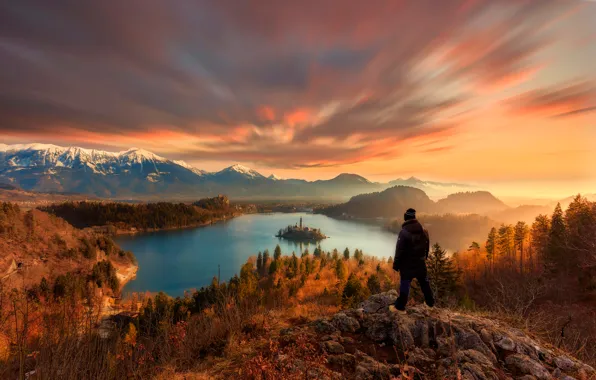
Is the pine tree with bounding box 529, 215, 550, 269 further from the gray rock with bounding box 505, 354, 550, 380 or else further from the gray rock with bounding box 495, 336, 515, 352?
the gray rock with bounding box 505, 354, 550, 380

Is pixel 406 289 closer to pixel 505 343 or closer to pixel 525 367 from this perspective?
pixel 505 343

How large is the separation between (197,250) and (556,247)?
319 ft

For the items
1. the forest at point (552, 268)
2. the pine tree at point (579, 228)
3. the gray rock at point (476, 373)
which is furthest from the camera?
the pine tree at point (579, 228)

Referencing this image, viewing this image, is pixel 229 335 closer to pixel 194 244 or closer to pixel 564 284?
pixel 564 284

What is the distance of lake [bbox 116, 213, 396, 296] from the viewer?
63213 mm

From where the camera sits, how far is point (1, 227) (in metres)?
51.8

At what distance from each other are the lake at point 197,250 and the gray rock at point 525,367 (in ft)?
205

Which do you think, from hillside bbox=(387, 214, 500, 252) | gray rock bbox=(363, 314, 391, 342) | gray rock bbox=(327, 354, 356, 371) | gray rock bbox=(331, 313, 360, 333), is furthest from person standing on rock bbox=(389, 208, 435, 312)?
hillside bbox=(387, 214, 500, 252)

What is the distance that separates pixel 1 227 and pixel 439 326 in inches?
3197

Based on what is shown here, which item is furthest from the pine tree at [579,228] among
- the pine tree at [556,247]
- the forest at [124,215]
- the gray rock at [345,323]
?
the forest at [124,215]

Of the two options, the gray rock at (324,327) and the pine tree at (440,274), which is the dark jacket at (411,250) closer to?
the gray rock at (324,327)

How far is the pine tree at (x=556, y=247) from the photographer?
29.9 meters

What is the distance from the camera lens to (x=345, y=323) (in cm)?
589

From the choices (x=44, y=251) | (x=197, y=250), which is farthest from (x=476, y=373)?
(x=197, y=250)
